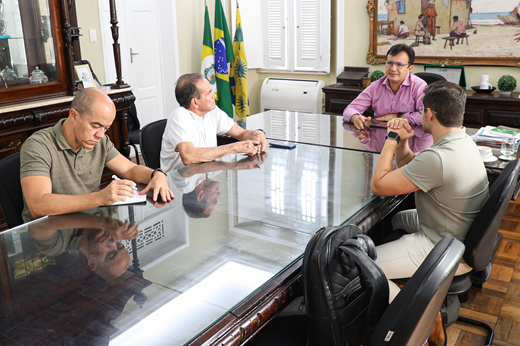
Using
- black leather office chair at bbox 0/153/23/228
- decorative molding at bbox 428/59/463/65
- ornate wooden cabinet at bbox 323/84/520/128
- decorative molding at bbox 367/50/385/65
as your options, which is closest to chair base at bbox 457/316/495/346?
black leather office chair at bbox 0/153/23/228

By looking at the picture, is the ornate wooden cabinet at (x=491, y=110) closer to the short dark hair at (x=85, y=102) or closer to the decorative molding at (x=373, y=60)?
the decorative molding at (x=373, y=60)

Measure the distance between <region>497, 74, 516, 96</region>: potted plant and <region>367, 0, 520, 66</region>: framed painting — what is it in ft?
0.83

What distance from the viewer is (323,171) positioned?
2066mm

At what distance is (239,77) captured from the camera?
5672 millimetres

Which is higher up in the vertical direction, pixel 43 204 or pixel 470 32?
pixel 470 32

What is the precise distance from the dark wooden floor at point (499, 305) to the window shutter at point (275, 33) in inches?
145

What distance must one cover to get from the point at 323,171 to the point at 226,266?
0.99 m

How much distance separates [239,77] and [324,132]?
2.97 metres

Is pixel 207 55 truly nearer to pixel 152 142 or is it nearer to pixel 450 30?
pixel 450 30

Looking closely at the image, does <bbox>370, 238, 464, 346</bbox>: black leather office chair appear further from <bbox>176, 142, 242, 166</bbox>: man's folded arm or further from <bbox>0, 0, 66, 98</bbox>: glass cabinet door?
<bbox>0, 0, 66, 98</bbox>: glass cabinet door

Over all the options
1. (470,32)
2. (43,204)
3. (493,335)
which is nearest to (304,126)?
(493,335)

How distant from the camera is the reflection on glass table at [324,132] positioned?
2584 mm

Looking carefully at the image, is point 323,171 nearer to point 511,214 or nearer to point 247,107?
point 511,214

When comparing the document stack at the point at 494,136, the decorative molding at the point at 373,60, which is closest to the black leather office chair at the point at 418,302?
the document stack at the point at 494,136
